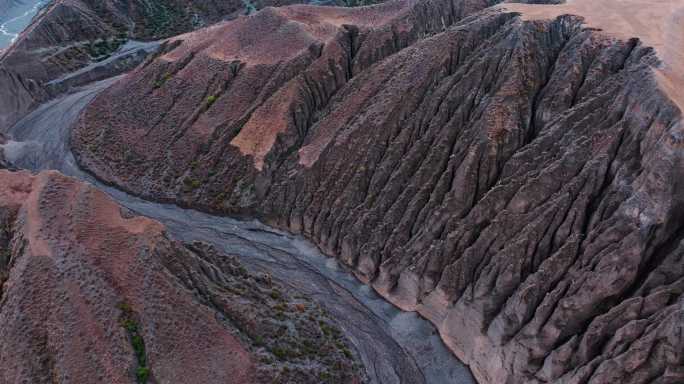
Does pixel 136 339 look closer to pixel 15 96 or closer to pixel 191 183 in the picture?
pixel 191 183

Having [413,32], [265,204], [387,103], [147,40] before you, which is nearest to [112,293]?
[265,204]

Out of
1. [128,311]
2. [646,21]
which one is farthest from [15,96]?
[646,21]

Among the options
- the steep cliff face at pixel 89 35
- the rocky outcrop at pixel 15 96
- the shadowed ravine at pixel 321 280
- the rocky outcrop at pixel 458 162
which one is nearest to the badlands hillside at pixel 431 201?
the rocky outcrop at pixel 458 162

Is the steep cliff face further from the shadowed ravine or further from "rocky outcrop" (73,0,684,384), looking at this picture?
"rocky outcrop" (73,0,684,384)

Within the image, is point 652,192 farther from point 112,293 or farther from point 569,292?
point 112,293

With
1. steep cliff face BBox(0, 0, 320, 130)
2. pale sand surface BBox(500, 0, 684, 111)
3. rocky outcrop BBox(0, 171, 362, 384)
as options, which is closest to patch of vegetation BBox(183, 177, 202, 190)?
rocky outcrop BBox(0, 171, 362, 384)

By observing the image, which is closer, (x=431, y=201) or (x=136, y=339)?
(x=136, y=339)
